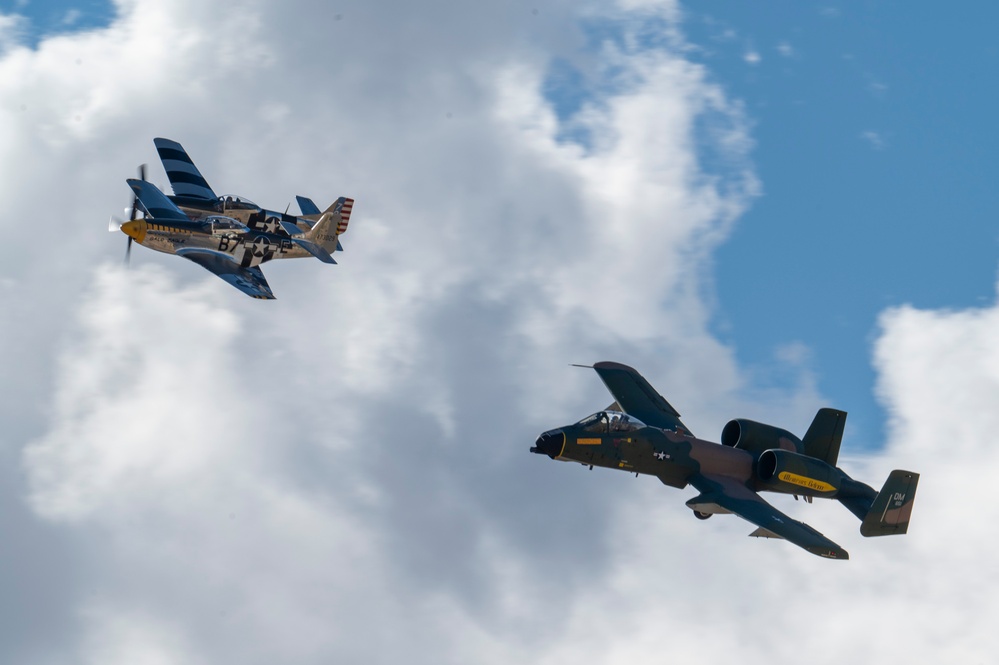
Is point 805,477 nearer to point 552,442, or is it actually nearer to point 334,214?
point 552,442

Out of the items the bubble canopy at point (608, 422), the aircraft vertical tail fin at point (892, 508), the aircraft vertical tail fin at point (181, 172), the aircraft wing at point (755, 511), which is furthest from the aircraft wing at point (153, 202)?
the aircraft vertical tail fin at point (892, 508)

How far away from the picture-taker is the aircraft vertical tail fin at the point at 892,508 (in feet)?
174

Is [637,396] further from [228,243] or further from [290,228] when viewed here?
[290,228]

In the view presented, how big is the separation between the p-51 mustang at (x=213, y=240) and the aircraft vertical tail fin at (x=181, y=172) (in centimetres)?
524

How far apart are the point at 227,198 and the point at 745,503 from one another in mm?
43010

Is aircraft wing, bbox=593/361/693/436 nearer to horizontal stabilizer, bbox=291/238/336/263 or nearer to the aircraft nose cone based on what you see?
the aircraft nose cone

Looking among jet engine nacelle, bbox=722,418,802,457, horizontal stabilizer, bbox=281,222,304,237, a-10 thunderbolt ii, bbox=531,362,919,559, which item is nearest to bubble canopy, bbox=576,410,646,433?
a-10 thunderbolt ii, bbox=531,362,919,559

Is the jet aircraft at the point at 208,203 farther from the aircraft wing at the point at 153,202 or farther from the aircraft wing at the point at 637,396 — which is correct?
the aircraft wing at the point at 637,396

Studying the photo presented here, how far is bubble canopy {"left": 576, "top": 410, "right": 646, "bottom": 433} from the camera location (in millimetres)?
51969

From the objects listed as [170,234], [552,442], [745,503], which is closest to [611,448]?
[552,442]

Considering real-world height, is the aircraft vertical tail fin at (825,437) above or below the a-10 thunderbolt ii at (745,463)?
above

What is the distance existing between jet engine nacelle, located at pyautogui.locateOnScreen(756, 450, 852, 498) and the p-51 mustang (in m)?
30.0

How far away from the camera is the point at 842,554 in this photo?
1877 inches

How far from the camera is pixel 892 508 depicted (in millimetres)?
53281
